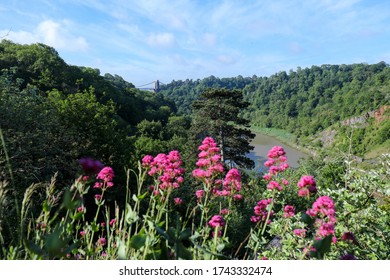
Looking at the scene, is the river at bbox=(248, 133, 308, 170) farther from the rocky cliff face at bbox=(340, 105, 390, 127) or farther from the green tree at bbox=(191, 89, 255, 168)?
the green tree at bbox=(191, 89, 255, 168)

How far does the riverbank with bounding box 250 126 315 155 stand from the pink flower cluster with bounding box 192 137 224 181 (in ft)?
209

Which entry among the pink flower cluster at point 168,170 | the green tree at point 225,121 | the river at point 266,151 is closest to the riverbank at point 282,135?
the river at point 266,151

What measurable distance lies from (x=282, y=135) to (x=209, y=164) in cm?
8365

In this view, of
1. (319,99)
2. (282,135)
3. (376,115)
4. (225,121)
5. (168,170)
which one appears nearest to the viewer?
(168,170)

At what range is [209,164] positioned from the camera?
2.25 m

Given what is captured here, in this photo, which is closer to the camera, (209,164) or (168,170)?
(168,170)

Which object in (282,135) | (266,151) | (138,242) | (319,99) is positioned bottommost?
(266,151)

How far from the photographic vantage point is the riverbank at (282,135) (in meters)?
67.6

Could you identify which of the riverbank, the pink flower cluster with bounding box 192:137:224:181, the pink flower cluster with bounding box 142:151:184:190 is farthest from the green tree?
the riverbank

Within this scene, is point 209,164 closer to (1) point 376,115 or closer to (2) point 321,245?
(2) point 321,245

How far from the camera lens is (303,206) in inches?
655

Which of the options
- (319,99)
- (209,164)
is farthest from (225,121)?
(319,99)

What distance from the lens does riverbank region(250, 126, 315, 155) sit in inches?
2660
